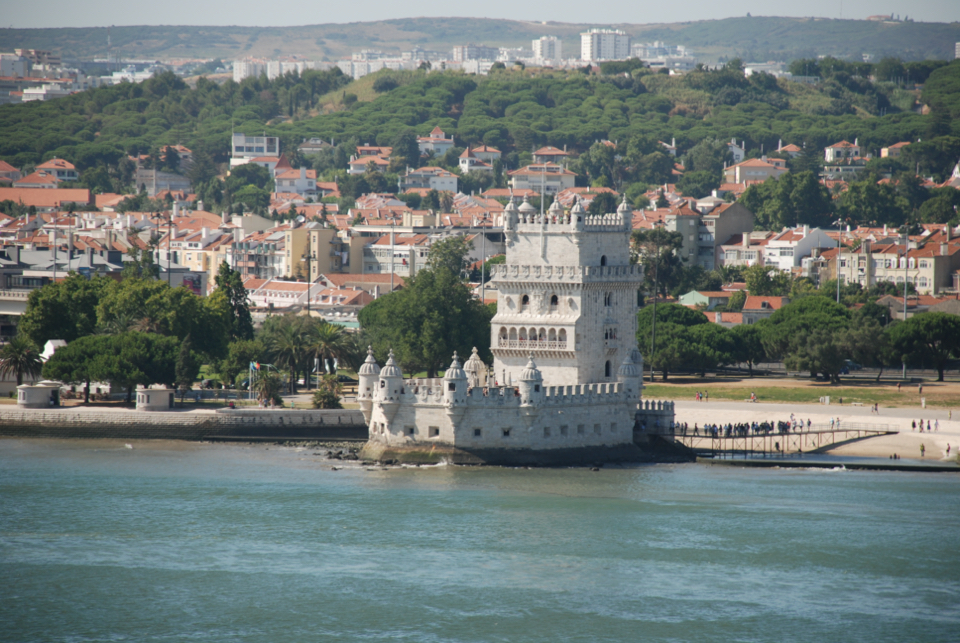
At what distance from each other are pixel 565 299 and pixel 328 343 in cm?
2137

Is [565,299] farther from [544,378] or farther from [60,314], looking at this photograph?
[60,314]

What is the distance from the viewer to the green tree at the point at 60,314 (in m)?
90.1

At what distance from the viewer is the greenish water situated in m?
45.2

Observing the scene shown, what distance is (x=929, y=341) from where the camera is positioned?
93.6 metres

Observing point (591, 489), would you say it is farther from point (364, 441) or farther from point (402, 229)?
point (402, 229)

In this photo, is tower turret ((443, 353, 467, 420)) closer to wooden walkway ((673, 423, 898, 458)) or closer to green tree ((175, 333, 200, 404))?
wooden walkway ((673, 423, 898, 458))

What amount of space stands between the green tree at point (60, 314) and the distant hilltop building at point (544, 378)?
98.5 feet

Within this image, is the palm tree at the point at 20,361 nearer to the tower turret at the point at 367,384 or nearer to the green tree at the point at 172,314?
the green tree at the point at 172,314

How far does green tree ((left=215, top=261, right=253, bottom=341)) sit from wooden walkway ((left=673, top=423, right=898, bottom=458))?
37.4 meters

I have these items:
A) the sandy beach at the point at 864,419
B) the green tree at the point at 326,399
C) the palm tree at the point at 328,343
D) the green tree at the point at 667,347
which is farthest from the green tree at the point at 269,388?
the green tree at the point at 667,347

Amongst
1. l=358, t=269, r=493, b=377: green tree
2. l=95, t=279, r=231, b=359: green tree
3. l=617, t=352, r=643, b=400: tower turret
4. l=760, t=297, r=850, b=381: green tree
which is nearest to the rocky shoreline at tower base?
l=617, t=352, r=643, b=400: tower turret

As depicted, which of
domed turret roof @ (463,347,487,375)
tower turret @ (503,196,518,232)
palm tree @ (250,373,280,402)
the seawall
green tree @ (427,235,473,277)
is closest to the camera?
domed turret roof @ (463,347,487,375)

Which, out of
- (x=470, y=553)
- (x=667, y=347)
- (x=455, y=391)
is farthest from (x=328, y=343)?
(x=470, y=553)

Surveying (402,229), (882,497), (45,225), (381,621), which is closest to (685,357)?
(882,497)
